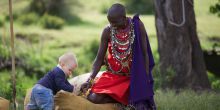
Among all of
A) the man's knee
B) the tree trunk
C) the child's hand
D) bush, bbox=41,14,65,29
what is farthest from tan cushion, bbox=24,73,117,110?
bush, bbox=41,14,65,29

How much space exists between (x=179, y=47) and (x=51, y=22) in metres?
10.1

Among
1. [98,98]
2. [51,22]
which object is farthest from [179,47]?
[51,22]

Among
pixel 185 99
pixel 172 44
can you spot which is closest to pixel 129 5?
pixel 172 44

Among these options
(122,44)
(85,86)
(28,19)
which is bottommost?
(28,19)

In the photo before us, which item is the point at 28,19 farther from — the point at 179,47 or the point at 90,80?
the point at 90,80

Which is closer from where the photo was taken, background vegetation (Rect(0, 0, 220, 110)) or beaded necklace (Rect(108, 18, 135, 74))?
beaded necklace (Rect(108, 18, 135, 74))

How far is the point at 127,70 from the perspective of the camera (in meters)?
8.48

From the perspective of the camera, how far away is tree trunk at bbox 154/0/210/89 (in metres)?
11.8

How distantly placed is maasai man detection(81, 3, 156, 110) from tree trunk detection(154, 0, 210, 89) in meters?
3.37

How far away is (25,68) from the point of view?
18.5m

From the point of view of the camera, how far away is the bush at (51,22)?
21266 mm

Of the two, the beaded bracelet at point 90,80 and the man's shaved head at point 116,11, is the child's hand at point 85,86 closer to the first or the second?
the beaded bracelet at point 90,80

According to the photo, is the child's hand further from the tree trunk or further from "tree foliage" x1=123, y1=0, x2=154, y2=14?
"tree foliage" x1=123, y1=0, x2=154, y2=14

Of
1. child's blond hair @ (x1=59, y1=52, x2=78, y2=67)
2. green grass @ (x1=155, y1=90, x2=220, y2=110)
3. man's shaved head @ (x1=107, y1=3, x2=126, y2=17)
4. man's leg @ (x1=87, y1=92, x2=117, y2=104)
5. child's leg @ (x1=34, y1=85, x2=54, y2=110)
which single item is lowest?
green grass @ (x1=155, y1=90, x2=220, y2=110)
